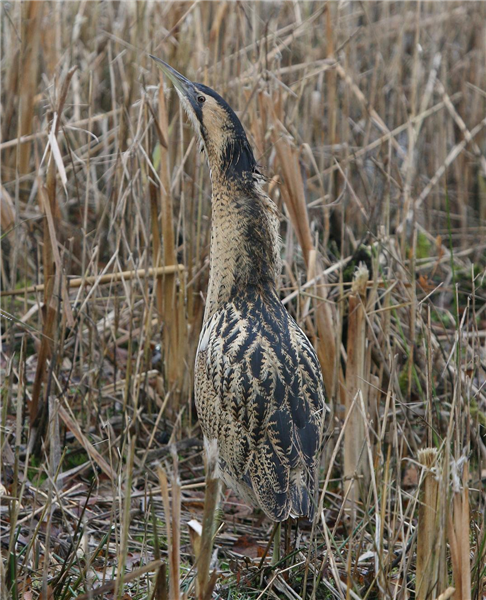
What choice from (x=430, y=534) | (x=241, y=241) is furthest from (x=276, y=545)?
(x=241, y=241)

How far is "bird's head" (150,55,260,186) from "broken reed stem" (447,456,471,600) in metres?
1.35

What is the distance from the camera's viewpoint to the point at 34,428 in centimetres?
337

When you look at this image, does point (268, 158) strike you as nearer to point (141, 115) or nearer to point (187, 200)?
point (187, 200)

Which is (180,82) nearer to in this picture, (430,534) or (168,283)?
Answer: (168,283)

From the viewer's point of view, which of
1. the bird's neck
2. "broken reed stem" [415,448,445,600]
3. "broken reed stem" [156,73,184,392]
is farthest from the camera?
"broken reed stem" [156,73,184,392]

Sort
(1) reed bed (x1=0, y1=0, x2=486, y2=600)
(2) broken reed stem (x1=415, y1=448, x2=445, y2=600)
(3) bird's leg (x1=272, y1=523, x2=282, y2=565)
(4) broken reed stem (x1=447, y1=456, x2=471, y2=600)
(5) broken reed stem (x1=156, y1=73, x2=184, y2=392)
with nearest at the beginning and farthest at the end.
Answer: (4) broken reed stem (x1=447, y1=456, x2=471, y2=600)
(2) broken reed stem (x1=415, y1=448, x2=445, y2=600)
(1) reed bed (x1=0, y1=0, x2=486, y2=600)
(3) bird's leg (x1=272, y1=523, x2=282, y2=565)
(5) broken reed stem (x1=156, y1=73, x2=184, y2=392)

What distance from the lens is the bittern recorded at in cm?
261

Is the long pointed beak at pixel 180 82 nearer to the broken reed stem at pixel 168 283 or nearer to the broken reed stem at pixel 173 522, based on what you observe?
the broken reed stem at pixel 168 283

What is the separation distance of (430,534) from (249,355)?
2.77 feet

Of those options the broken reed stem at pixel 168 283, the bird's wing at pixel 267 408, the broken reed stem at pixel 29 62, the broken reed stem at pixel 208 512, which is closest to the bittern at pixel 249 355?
the bird's wing at pixel 267 408

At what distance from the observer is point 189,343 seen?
11.8 ft

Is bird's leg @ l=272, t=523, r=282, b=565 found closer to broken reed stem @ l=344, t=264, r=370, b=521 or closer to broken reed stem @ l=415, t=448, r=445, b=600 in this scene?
broken reed stem @ l=344, t=264, r=370, b=521

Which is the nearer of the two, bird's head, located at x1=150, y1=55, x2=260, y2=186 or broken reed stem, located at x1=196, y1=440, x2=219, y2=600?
broken reed stem, located at x1=196, y1=440, x2=219, y2=600

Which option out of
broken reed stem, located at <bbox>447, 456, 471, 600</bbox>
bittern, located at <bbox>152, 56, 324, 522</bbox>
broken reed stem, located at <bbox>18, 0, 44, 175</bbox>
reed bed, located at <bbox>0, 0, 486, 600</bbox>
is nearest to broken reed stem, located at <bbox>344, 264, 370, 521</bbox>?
reed bed, located at <bbox>0, 0, 486, 600</bbox>
